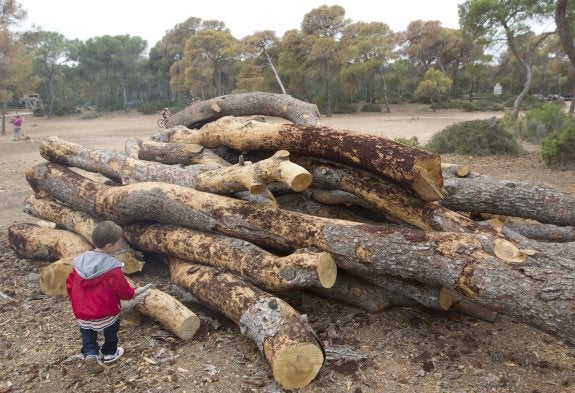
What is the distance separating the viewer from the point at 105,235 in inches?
129

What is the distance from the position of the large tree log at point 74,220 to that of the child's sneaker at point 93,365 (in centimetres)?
149

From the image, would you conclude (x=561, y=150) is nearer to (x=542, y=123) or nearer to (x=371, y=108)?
(x=542, y=123)

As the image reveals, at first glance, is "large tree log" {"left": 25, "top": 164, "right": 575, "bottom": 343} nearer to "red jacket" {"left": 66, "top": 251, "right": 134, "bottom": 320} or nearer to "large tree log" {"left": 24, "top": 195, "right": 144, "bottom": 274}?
"large tree log" {"left": 24, "top": 195, "right": 144, "bottom": 274}

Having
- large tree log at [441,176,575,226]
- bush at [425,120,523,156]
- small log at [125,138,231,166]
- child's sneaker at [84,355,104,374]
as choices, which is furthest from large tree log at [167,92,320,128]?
bush at [425,120,523,156]

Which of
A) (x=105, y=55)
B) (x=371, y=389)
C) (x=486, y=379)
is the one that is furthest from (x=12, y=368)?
(x=105, y=55)

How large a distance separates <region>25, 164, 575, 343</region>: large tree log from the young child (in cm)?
131

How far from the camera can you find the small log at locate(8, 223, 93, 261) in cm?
Answer: 535

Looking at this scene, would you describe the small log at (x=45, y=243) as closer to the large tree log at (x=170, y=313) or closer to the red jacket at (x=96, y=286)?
the large tree log at (x=170, y=313)

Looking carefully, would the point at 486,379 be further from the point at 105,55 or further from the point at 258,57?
the point at 105,55

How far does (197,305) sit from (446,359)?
7.80 ft

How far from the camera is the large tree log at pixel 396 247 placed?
2.94 m

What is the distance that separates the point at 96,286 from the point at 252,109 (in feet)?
15.7

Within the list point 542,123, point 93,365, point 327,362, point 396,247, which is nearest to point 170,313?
point 93,365

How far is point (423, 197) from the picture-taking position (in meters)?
3.94
